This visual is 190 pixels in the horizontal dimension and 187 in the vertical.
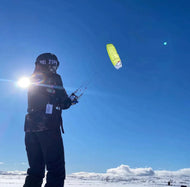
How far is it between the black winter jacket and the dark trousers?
0.54ft

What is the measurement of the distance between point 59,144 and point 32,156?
0.72 metres

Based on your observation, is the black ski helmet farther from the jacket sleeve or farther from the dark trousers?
the dark trousers

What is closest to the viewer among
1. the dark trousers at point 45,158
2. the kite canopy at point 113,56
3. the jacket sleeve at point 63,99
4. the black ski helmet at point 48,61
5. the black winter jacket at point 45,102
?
the dark trousers at point 45,158

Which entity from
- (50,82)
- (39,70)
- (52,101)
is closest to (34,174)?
(52,101)

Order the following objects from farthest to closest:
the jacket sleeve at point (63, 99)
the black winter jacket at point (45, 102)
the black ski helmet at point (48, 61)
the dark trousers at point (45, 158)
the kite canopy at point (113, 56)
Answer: the kite canopy at point (113, 56) → the black ski helmet at point (48, 61) → the jacket sleeve at point (63, 99) → the black winter jacket at point (45, 102) → the dark trousers at point (45, 158)

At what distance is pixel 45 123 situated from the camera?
4039 millimetres

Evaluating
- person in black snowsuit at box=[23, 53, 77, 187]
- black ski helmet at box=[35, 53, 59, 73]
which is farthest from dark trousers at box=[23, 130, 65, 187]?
black ski helmet at box=[35, 53, 59, 73]

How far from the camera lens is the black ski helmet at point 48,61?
4.58 metres

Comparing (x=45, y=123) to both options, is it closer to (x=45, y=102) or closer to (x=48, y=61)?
(x=45, y=102)

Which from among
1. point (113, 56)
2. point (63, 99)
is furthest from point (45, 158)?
point (113, 56)

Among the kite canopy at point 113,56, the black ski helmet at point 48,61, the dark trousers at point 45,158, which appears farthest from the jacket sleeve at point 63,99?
the kite canopy at point 113,56

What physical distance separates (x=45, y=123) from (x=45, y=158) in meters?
0.67

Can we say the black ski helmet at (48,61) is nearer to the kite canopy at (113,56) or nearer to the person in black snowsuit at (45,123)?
the person in black snowsuit at (45,123)

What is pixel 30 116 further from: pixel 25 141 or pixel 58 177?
pixel 58 177
